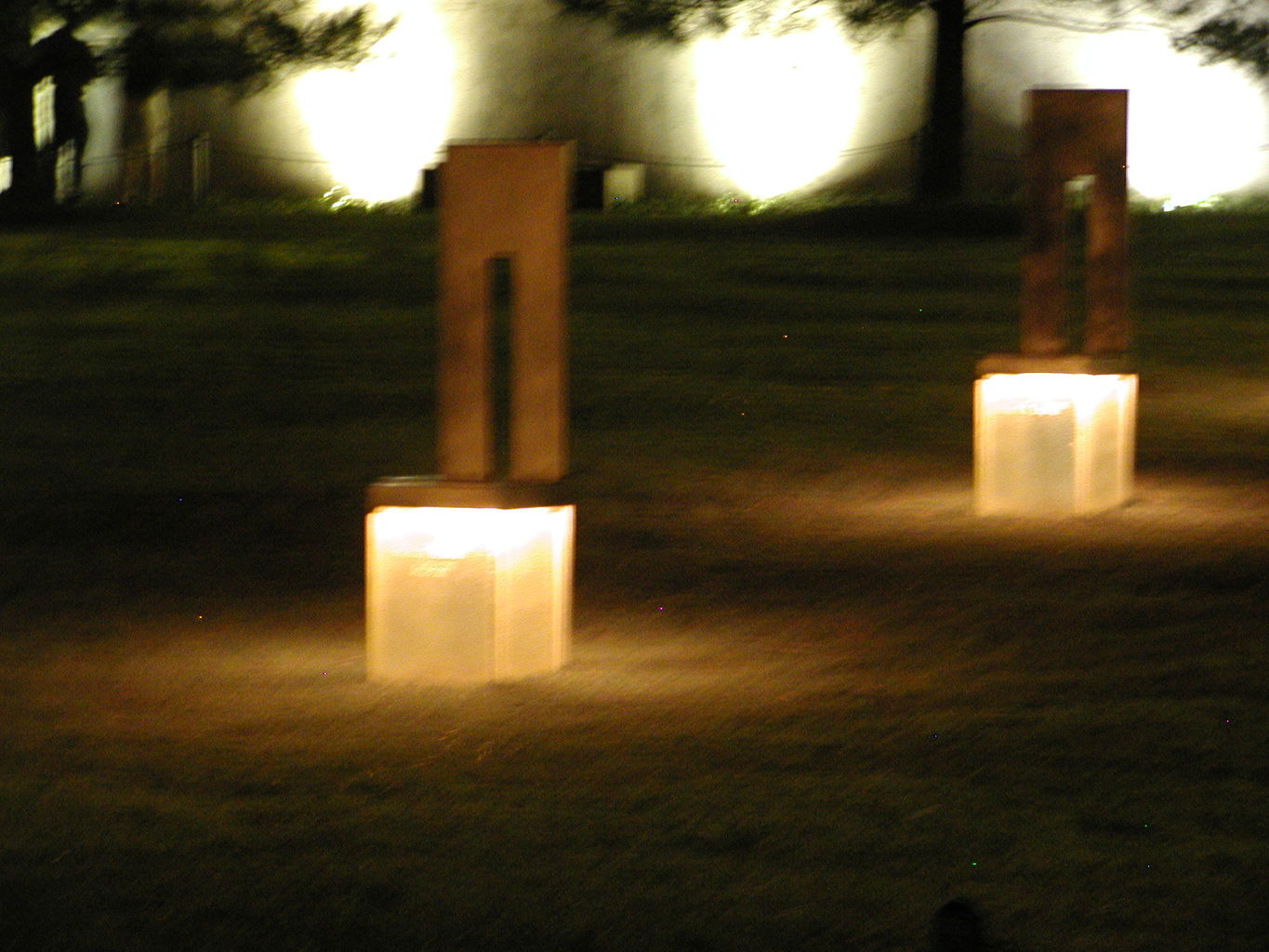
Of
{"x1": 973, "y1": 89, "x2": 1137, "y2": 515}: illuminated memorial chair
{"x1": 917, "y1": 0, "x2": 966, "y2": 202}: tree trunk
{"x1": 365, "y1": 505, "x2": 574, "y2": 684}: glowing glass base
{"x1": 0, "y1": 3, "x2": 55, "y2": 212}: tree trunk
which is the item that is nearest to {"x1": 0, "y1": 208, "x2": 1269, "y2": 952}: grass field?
{"x1": 365, "y1": 505, "x2": 574, "y2": 684}: glowing glass base

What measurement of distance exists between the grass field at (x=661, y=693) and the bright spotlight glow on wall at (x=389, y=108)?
514 inches

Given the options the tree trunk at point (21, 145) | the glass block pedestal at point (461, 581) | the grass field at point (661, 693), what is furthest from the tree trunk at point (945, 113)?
the glass block pedestal at point (461, 581)

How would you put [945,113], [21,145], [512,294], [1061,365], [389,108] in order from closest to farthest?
1. [512,294]
2. [1061,365]
3. [945,113]
4. [21,145]
5. [389,108]

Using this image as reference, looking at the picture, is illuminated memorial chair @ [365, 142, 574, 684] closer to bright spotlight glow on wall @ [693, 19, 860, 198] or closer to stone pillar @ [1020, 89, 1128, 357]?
stone pillar @ [1020, 89, 1128, 357]

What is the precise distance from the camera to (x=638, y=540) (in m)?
9.78

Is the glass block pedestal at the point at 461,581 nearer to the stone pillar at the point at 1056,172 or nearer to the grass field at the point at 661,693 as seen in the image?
the grass field at the point at 661,693

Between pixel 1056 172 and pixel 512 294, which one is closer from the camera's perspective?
pixel 512 294

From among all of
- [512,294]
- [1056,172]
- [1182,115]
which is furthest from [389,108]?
[512,294]

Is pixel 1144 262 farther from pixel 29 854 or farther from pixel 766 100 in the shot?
pixel 29 854

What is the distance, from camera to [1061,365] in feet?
35.0

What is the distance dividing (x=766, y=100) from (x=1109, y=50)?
4465mm

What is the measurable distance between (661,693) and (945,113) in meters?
20.0

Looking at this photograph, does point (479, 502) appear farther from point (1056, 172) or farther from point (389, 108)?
point (389, 108)

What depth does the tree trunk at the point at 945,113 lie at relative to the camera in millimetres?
24922
